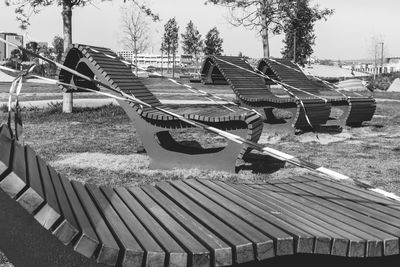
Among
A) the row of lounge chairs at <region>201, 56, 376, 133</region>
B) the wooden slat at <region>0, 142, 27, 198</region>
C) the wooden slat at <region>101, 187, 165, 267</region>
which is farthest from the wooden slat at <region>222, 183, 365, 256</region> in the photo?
the row of lounge chairs at <region>201, 56, 376, 133</region>

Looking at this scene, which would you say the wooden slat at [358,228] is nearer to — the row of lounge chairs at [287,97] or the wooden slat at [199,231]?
the wooden slat at [199,231]

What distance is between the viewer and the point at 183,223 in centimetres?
271

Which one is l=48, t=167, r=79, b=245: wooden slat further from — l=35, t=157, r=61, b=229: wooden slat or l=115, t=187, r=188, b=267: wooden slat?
l=115, t=187, r=188, b=267: wooden slat

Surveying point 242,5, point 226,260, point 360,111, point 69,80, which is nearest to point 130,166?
point 69,80

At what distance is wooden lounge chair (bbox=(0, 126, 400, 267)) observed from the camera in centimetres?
212

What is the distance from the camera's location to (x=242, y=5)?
1945 cm

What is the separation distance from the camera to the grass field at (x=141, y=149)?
6.24m

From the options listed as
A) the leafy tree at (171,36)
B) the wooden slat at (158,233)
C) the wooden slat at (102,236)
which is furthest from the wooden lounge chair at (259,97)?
the leafy tree at (171,36)

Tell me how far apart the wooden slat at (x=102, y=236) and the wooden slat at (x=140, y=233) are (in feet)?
0.42

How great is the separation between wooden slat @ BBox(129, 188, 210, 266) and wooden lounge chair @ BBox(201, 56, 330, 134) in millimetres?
6758

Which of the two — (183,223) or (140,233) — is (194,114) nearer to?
(183,223)

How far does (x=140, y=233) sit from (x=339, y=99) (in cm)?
913

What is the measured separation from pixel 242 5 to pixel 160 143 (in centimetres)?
1350

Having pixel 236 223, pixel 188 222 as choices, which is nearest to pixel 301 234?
pixel 236 223
